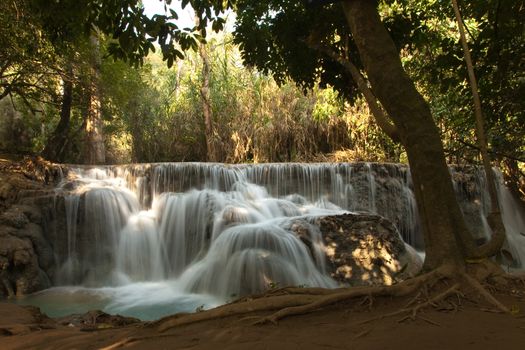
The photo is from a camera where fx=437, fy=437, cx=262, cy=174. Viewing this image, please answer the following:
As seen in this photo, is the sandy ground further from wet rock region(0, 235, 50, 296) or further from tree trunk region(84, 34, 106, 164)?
tree trunk region(84, 34, 106, 164)

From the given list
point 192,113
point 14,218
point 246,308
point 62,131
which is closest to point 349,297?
point 246,308

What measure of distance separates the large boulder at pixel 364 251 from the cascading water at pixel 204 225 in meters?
0.25

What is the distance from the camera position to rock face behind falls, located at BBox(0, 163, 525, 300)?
760 cm

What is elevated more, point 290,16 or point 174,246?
point 290,16

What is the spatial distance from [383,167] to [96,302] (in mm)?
8456

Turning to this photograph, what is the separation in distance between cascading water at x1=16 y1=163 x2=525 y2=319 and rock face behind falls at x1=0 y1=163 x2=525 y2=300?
28 mm

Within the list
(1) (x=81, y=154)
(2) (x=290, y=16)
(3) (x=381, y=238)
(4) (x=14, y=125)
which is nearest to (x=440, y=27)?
(3) (x=381, y=238)

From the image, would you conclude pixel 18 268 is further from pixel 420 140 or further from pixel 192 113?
pixel 192 113

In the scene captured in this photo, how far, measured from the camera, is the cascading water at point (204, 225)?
299 inches

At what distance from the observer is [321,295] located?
3.38m

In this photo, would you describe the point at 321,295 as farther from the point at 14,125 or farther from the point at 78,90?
the point at 14,125

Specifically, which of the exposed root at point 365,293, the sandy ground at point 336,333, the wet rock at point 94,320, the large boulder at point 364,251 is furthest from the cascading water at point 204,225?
the exposed root at point 365,293

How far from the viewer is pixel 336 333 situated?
270 cm

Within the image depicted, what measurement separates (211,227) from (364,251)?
328 centimetres
